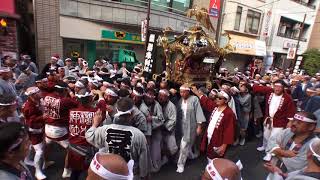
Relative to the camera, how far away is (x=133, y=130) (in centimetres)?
323

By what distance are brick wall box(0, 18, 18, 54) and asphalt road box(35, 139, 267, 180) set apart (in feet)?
20.5

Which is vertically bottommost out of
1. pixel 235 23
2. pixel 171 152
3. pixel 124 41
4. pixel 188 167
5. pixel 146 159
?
pixel 188 167

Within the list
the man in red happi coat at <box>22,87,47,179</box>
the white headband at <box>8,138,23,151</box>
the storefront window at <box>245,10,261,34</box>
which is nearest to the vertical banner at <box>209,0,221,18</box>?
the storefront window at <box>245,10,261,34</box>

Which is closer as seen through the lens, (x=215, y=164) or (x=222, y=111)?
(x=215, y=164)

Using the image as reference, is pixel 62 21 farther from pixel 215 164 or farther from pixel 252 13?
pixel 252 13

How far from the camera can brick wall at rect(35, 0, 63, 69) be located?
11.5 meters

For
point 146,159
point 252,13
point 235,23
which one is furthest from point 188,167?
point 252,13

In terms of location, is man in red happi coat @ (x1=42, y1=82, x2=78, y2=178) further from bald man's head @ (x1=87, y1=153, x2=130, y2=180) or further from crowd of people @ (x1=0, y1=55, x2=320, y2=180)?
bald man's head @ (x1=87, y1=153, x2=130, y2=180)

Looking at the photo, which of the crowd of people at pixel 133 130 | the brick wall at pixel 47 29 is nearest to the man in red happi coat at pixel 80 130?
the crowd of people at pixel 133 130

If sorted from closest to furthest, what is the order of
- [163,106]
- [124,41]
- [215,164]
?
[215,164] → [163,106] → [124,41]

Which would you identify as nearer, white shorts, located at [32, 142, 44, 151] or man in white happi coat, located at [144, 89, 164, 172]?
white shorts, located at [32, 142, 44, 151]

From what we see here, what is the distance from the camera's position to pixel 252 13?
2145 cm

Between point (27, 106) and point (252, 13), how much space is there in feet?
67.7

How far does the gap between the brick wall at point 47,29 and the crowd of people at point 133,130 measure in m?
4.41
